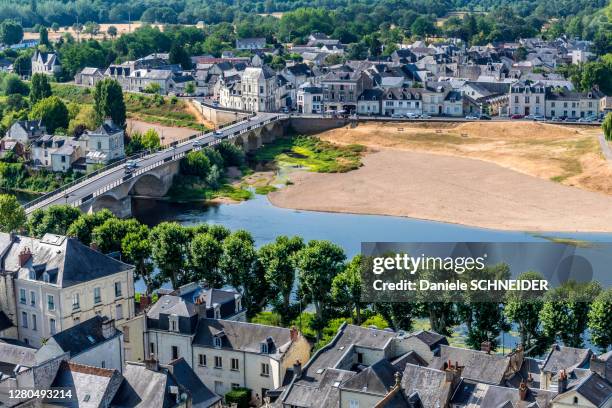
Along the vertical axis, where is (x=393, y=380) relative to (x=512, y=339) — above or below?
above

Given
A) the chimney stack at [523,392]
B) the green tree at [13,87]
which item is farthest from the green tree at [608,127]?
the green tree at [13,87]

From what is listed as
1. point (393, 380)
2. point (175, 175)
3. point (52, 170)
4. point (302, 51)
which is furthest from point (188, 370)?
point (302, 51)

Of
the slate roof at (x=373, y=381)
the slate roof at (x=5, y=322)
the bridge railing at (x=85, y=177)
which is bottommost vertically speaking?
the bridge railing at (x=85, y=177)

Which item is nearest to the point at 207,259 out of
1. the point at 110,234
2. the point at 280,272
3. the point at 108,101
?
the point at 280,272

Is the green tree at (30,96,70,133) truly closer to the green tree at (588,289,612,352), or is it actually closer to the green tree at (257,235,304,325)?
the green tree at (257,235,304,325)

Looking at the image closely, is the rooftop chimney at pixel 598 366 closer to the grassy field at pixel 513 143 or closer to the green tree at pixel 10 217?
the green tree at pixel 10 217

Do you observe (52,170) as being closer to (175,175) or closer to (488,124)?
(175,175)

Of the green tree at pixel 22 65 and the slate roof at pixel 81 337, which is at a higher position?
the green tree at pixel 22 65

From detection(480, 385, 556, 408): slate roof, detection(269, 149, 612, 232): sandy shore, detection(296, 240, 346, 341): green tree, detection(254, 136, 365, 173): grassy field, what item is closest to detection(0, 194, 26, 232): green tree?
detection(296, 240, 346, 341): green tree
